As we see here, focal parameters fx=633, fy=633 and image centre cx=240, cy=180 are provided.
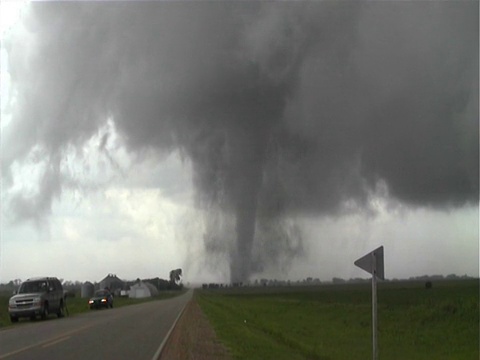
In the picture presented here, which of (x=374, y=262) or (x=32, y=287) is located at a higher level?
(x=374, y=262)

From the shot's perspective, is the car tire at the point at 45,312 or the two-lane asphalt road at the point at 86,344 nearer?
the two-lane asphalt road at the point at 86,344

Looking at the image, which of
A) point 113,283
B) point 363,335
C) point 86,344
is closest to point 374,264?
point 86,344

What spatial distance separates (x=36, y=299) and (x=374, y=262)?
29.5 metres

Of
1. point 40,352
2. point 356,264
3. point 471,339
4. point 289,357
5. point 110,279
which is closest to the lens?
point 356,264

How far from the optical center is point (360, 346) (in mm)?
30484

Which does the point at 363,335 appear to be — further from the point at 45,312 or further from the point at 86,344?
the point at 86,344

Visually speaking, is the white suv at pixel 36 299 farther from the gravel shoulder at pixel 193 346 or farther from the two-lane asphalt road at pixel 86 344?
the gravel shoulder at pixel 193 346

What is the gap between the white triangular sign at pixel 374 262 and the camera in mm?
13009

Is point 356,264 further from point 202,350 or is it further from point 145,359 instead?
A: point 202,350

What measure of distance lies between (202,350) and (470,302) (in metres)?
30.1

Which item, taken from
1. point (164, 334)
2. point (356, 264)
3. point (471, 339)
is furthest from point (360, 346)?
point (356, 264)

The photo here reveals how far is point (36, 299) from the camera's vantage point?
38000mm

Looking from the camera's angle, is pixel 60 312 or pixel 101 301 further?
pixel 101 301

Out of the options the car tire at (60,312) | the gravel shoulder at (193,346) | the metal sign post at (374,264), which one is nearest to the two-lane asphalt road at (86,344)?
the gravel shoulder at (193,346)
